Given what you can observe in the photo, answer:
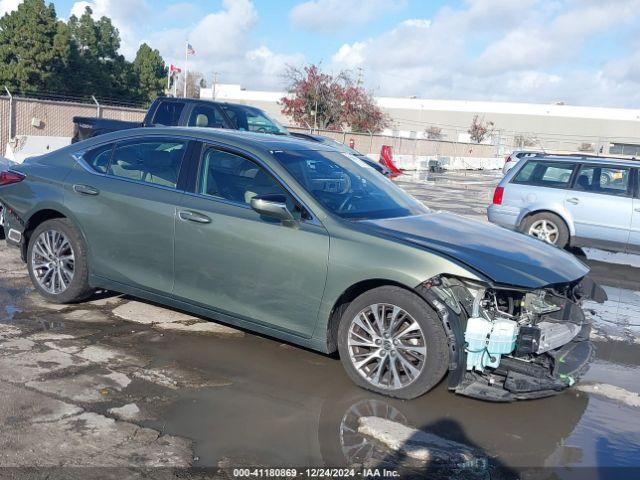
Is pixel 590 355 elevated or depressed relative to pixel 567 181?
depressed

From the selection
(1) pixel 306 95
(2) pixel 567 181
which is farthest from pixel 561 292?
(1) pixel 306 95

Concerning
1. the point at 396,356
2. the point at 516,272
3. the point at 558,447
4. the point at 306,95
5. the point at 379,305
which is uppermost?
the point at 306,95

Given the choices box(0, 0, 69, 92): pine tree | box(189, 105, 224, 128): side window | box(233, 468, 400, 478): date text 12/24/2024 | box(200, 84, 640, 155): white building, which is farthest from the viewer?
box(200, 84, 640, 155): white building

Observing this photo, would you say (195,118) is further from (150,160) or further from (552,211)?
(150,160)

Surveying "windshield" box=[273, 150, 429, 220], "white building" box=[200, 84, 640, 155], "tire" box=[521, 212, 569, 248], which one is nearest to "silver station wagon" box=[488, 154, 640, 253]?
"tire" box=[521, 212, 569, 248]

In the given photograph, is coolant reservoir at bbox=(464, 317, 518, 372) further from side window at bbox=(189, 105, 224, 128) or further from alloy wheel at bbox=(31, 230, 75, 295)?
side window at bbox=(189, 105, 224, 128)

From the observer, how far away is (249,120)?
41.8 ft

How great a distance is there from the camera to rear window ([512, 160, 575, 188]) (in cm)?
1155

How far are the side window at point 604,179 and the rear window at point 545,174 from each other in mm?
226

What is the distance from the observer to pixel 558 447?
417cm

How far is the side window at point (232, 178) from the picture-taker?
5.33 metres

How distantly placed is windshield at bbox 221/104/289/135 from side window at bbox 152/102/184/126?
2.97ft

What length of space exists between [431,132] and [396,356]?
206ft

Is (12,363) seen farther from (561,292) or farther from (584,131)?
(584,131)
